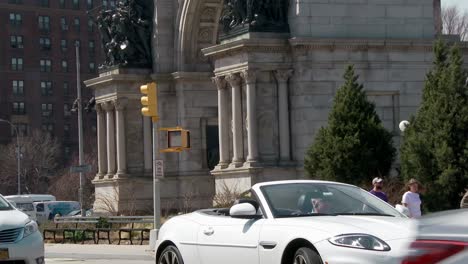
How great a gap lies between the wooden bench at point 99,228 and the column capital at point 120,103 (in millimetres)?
9191

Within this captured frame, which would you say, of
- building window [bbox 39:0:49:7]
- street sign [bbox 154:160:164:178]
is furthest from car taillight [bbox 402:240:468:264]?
building window [bbox 39:0:49:7]

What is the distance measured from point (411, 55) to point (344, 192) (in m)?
27.4

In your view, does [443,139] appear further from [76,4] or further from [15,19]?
[76,4]

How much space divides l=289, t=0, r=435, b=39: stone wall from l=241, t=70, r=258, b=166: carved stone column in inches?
83.0

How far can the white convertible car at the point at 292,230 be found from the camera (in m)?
11.0

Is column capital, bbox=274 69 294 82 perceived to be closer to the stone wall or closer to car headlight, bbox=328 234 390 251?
the stone wall

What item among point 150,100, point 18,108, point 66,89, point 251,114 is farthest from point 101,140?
point 66,89

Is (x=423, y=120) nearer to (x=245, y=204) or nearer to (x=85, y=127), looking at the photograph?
(x=245, y=204)

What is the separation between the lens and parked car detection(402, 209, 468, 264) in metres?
6.00

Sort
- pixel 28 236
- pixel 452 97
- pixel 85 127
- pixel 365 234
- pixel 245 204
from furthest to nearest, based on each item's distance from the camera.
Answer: pixel 85 127 → pixel 452 97 → pixel 28 236 → pixel 245 204 → pixel 365 234

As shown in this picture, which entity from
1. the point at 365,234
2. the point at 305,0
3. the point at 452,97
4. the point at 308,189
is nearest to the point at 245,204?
the point at 308,189

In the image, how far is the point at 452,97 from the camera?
29672mm

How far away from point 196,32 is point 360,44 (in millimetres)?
9754

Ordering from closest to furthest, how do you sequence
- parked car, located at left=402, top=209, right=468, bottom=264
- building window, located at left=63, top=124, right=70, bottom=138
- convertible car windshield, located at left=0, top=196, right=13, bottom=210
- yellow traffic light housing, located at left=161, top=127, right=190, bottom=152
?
parked car, located at left=402, top=209, right=468, bottom=264, convertible car windshield, located at left=0, top=196, right=13, bottom=210, yellow traffic light housing, located at left=161, top=127, right=190, bottom=152, building window, located at left=63, top=124, right=70, bottom=138
